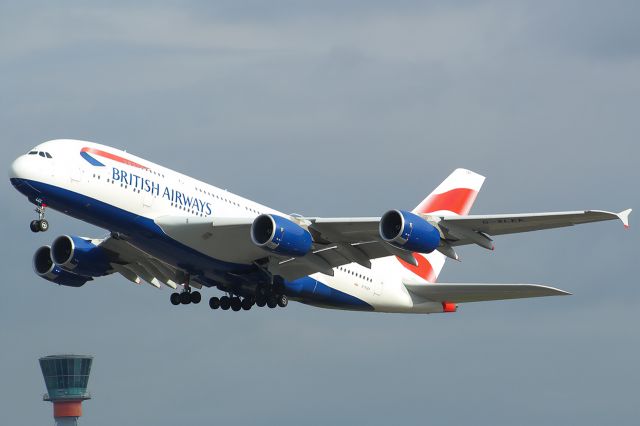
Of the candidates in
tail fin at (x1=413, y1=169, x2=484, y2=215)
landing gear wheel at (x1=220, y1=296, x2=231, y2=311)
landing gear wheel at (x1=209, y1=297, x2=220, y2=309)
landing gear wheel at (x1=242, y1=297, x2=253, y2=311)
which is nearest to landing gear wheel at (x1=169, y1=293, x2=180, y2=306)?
landing gear wheel at (x1=209, y1=297, x2=220, y2=309)

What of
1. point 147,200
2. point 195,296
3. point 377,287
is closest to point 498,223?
point 377,287

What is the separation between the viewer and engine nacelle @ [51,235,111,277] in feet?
168

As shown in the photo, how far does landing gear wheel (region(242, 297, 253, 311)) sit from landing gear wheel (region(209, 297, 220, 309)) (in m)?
1.36

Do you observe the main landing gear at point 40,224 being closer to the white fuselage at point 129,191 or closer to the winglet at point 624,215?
the white fuselage at point 129,191

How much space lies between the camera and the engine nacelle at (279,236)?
44406 mm

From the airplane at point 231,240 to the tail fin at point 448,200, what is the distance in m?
3.12

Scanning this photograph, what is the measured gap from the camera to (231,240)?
46.3 metres

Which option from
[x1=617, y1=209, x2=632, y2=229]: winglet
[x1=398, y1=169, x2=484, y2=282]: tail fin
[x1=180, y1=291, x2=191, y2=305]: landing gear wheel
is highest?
[x1=398, y1=169, x2=484, y2=282]: tail fin

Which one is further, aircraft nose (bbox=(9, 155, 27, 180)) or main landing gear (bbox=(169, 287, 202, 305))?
main landing gear (bbox=(169, 287, 202, 305))

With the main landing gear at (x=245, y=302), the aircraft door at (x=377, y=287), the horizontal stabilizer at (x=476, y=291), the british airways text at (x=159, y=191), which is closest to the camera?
the british airways text at (x=159, y=191)

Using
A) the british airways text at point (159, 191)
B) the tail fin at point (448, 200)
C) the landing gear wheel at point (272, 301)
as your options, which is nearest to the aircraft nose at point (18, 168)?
the british airways text at point (159, 191)

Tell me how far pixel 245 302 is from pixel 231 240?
16.5ft

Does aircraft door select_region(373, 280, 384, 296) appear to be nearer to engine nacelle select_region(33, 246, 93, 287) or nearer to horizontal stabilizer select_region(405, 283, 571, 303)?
horizontal stabilizer select_region(405, 283, 571, 303)

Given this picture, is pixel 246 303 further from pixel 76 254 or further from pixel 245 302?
pixel 76 254
